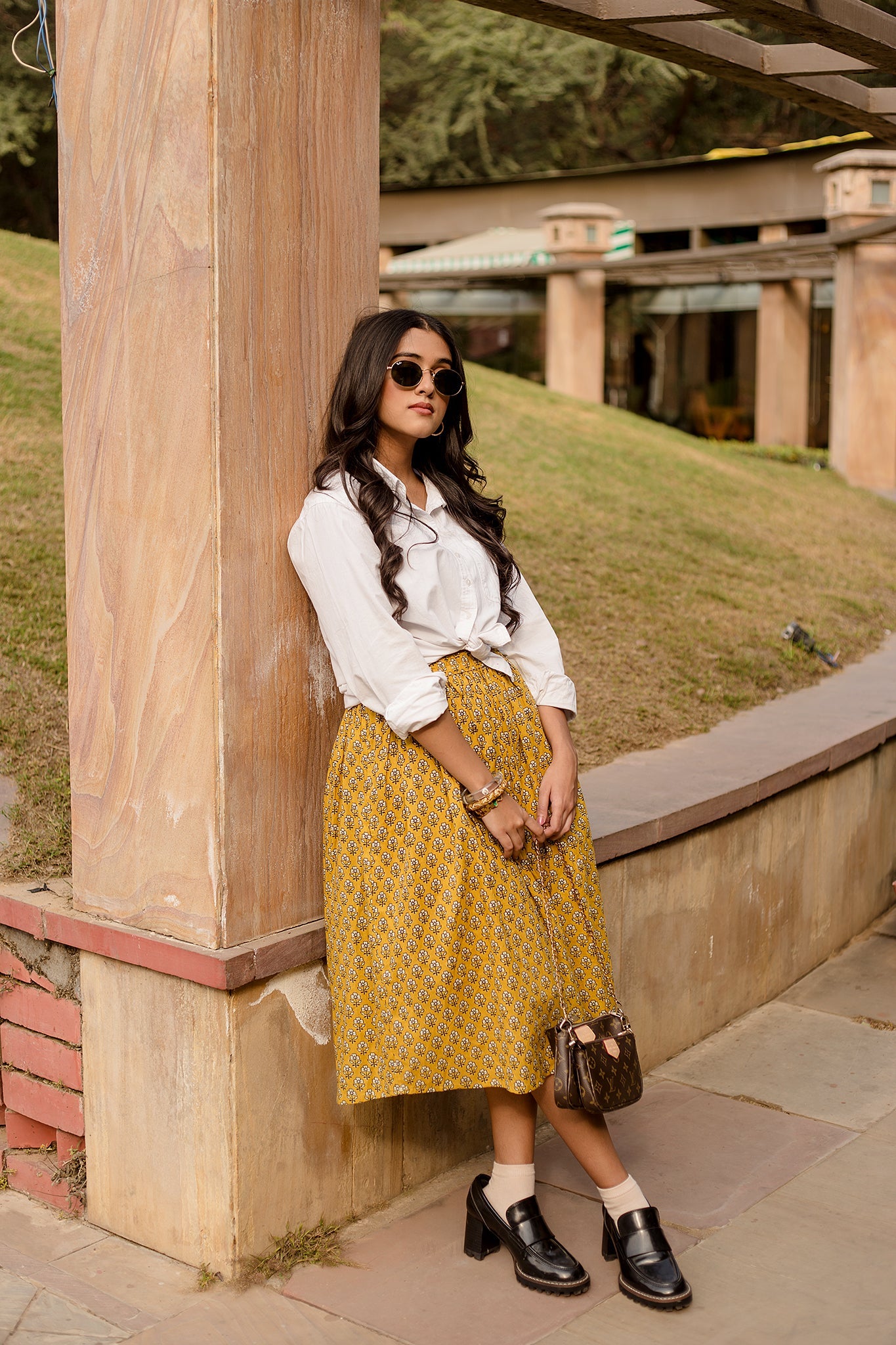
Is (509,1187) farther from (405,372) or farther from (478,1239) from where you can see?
(405,372)

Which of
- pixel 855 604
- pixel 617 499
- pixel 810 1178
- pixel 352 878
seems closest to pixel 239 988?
pixel 352 878

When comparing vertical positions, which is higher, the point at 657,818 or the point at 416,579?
the point at 416,579

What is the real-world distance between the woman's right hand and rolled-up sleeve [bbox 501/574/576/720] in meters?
0.36

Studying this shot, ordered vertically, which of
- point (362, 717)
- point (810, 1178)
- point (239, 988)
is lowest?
point (810, 1178)

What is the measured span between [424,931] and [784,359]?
703 inches

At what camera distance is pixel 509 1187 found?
2.90 m

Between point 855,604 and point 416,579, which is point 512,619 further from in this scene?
point 855,604

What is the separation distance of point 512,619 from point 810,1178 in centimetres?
151

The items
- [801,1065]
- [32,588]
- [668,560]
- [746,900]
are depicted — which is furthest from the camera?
[668,560]

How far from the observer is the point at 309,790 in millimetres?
3008

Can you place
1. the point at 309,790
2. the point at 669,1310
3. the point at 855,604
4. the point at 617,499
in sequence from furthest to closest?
the point at 617,499 → the point at 855,604 → the point at 309,790 → the point at 669,1310

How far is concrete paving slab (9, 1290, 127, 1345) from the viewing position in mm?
2654

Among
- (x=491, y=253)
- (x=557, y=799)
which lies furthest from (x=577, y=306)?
(x=557, y=799)

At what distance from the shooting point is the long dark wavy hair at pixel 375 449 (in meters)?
2.80
